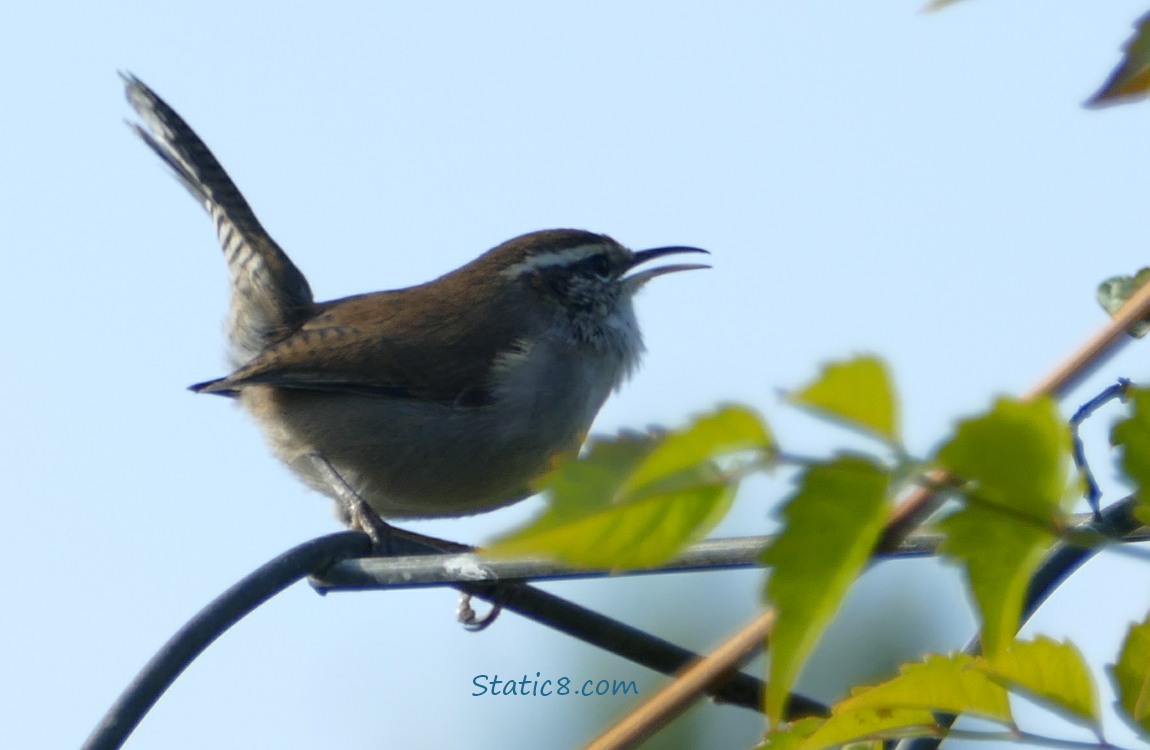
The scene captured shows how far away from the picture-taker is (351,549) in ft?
8.41

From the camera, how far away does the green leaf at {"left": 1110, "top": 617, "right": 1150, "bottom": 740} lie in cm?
81

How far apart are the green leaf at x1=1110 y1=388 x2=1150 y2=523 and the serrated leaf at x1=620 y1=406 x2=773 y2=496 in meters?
0.22

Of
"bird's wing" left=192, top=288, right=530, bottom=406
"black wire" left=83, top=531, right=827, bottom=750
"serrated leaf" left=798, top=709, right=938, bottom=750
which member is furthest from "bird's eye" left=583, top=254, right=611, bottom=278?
"serrated leaf" left=798, top=709, right=938, bottom=750

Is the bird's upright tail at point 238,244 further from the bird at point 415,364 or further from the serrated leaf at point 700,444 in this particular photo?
the serrated leaf at point 700,444

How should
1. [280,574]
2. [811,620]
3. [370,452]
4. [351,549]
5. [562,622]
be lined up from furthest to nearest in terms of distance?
[370,452] → [351,549] → [280,574] → [562,622] → [811,620]

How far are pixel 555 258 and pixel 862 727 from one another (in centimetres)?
478

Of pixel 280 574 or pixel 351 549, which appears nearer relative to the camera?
pixel 280 574

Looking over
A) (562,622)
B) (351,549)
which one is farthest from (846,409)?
(351,549)

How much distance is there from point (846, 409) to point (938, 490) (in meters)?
0.07

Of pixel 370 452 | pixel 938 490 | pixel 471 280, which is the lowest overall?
pixel 938 490

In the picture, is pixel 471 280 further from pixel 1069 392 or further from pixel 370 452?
pixel 1069 392

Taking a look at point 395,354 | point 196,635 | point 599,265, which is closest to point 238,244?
point 395,354

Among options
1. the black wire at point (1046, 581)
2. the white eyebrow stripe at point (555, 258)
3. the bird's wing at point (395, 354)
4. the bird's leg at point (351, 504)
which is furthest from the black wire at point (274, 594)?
the white eyebrow stripe at point (555, 258)

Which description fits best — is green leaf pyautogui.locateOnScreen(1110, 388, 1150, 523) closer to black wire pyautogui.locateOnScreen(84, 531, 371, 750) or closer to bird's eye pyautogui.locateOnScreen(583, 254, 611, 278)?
black wire pyautogui.locateOnScreen(84, 531, 371, 750)
